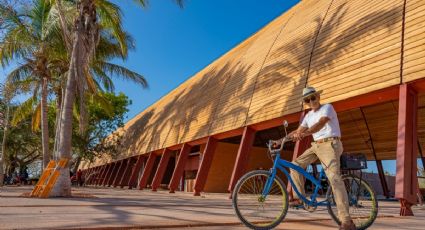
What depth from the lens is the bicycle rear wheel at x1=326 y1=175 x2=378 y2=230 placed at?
501 centimetres

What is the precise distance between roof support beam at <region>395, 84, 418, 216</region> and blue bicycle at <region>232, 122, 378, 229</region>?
330 cm

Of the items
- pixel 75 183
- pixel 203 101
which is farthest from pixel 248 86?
pixel 75 183

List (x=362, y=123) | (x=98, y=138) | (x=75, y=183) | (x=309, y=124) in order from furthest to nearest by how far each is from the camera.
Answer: (x=98, y=138), (x=75, y=183), (x=362, y=123), (x=309, y=124)

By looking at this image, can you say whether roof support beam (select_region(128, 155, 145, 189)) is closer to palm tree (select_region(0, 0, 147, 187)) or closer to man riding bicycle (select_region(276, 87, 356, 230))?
palm tree (select_region(0, 0, 147, 187))

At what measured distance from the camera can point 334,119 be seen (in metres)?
4.84

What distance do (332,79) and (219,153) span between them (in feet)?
44.3

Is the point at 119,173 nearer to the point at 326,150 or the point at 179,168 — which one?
the point at 179,168

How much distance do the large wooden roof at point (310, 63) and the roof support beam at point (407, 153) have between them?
20.6 inches

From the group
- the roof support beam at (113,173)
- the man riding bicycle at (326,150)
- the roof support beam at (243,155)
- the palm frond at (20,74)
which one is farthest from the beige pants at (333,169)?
the roof support beam at (113,173)

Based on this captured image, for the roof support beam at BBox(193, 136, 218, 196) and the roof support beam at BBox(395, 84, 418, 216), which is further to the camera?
the roof support beam at BBox(193, 136, 218, 196)

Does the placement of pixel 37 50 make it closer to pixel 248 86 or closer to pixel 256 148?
pixel 248 86

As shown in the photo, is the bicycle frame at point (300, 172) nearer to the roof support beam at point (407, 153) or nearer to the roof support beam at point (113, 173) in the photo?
the roof support beam at point (407, 153)

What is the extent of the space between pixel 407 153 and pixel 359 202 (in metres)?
3.92

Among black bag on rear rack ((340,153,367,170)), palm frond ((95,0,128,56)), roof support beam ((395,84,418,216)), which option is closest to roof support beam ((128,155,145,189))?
palm frond ((95,0,128,56))
